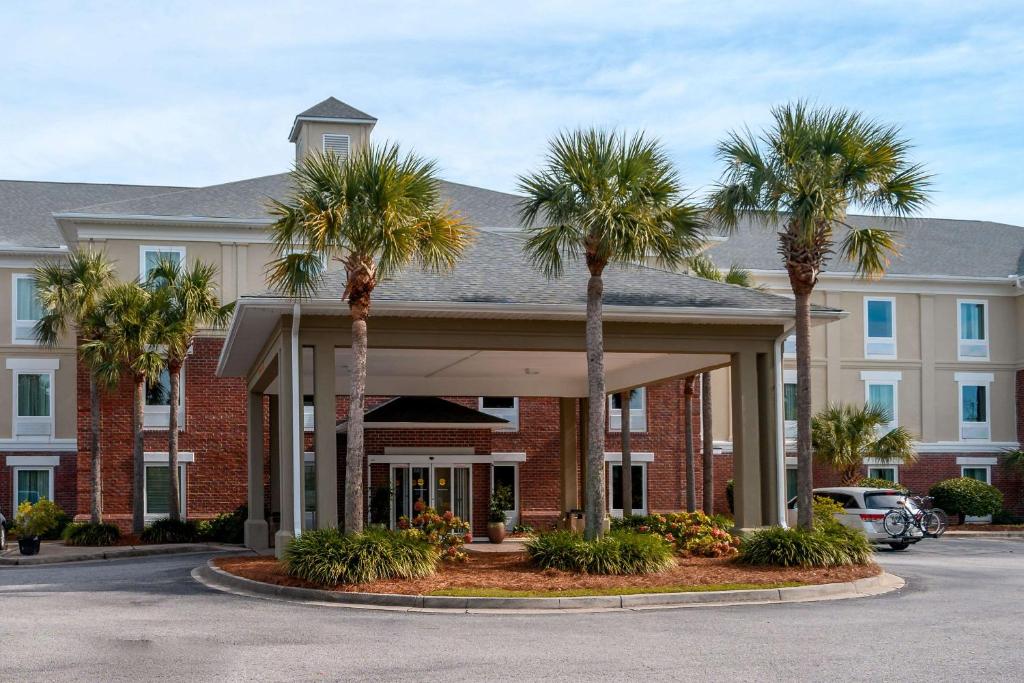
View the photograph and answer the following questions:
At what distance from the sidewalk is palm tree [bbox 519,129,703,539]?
12.0 meters

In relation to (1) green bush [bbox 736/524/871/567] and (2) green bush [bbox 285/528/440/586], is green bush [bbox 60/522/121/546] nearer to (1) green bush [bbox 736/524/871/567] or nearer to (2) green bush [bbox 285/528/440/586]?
(2) green bush [bbox 285/528/440/586]

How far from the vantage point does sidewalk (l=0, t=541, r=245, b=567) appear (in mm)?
26300

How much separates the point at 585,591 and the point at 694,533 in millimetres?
5022

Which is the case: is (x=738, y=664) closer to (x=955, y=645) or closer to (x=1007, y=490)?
(x=955, y=645)

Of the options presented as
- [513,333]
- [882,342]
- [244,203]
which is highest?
[244,203]

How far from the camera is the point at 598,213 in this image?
59.9 feet

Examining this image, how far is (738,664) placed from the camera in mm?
10672

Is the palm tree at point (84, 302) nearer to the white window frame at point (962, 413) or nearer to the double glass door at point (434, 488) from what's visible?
the double glass door at point (434, 488)

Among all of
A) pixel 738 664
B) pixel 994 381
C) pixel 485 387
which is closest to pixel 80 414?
pixel 485 387

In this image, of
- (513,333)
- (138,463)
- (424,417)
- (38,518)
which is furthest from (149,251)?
(513,333)

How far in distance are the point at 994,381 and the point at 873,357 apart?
15.3ft

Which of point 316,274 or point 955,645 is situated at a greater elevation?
point 316,274

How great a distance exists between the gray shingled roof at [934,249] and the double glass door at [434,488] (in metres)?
12.7

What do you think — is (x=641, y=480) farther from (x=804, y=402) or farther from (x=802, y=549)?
(x=802, y=549)
